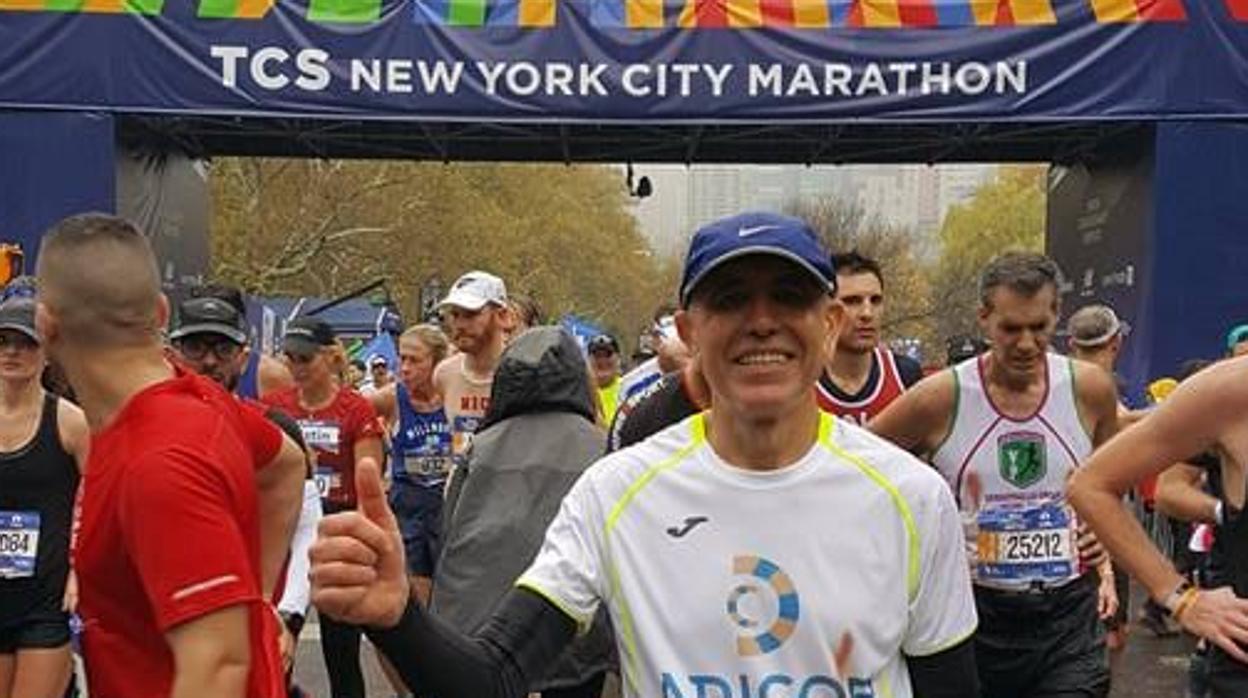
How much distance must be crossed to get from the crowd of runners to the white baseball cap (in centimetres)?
172

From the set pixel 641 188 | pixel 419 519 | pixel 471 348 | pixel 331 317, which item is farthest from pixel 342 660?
pixel 331 317

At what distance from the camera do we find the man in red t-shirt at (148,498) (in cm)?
254

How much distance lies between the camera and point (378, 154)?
53.4 feet

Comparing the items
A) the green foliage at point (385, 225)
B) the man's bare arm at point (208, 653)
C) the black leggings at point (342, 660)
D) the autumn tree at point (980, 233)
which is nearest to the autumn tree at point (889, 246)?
the autumn tree at point (980, 233)

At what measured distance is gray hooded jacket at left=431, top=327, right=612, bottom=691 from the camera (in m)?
4.65

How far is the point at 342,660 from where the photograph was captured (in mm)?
6539

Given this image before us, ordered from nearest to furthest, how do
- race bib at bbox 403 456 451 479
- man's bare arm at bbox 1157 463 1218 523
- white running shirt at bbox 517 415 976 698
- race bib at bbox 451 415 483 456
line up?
1. white running shirt at bbox 517 415 976 698
2. man's bare arm at bbox 1157 463 1218 523
3. race bib at bbox 451 415 483 456
4. race bib at bbox 403 456 451 479

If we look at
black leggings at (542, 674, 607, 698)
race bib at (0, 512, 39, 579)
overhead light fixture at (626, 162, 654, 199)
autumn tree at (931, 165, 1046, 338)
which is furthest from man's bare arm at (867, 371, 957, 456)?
autumn tree at (931, 165, 1046, 338)

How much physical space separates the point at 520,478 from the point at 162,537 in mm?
2199

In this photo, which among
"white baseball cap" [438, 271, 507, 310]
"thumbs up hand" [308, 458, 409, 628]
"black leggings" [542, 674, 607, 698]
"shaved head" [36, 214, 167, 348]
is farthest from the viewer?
"white baseball cap" [438, 271, 507, 310]

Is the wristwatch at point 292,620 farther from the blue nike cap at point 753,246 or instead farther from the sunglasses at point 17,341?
the blue nike cap at point 753,246

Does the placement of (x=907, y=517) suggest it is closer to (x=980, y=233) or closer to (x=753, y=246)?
(x=753, y=246)

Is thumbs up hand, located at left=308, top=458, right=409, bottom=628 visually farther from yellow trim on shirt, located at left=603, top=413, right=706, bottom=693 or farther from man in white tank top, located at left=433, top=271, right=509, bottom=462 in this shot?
man in white tank top, located at left=433, top=271, right=509, bottom=462

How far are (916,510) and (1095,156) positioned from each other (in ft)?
44.8
